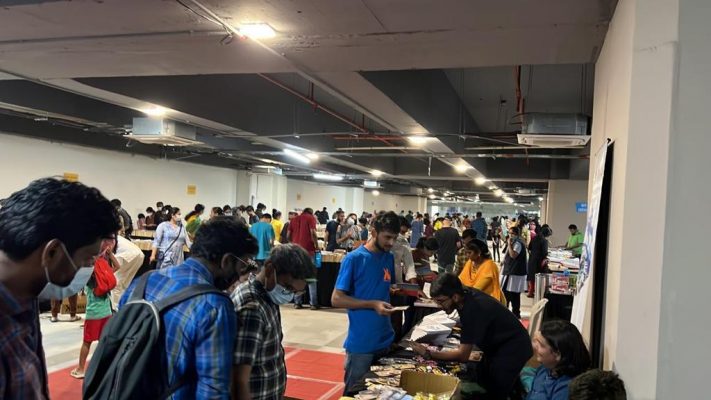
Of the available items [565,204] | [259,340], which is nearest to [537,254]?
[259,340]

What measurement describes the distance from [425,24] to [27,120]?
8.93 m

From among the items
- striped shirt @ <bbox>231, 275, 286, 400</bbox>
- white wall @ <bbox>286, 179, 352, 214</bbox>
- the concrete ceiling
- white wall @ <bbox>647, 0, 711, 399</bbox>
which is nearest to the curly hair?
striped shirt @ <bbox>231, 275, 286, 400</bbox>

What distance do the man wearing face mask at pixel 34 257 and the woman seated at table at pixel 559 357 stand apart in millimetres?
2117

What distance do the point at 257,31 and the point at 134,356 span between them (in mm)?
2522

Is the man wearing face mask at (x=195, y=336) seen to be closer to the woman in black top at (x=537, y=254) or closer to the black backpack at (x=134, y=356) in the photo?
the black backpack at (x=134, y=356)

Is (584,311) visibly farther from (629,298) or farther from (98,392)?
(98,392)

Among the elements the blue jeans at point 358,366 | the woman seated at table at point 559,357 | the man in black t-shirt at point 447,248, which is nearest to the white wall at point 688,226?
the woman seated at table at point 559,357

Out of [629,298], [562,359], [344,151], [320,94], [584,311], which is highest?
[320,94]

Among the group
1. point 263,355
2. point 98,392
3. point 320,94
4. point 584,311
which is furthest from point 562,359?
point 320,94

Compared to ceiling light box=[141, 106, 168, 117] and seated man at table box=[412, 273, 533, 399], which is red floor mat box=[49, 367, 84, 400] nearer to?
seated man at table box=[412, 273, 533, 399]

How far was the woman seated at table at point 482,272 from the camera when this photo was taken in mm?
5008

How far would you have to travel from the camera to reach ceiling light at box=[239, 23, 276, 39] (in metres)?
3.39

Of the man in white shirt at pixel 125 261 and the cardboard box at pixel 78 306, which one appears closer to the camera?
the man in white shirt at pixel 125 261

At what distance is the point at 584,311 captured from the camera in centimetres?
258
